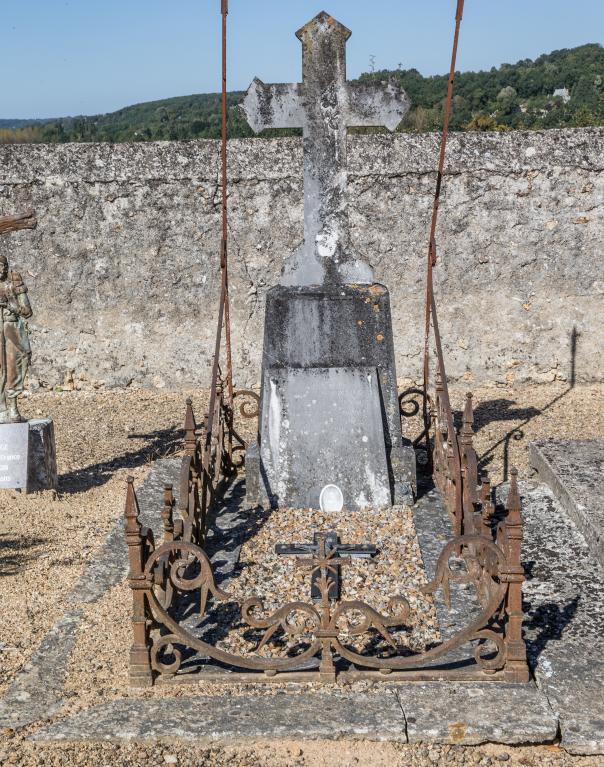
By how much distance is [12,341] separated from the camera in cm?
709

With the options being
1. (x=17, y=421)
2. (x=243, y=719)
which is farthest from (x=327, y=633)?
(x=17, y=421)

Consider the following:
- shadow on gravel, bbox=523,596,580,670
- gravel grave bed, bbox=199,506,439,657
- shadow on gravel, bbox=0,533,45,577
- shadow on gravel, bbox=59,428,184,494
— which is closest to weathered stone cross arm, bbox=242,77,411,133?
gravel grave bed, bbox=199,506,439,657

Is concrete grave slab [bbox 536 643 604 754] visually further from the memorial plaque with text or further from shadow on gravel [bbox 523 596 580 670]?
the memorial plaque with text

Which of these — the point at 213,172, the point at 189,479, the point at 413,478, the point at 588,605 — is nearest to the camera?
the point at 588,605

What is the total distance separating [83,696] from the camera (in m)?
4.19

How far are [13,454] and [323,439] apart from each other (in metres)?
2.36

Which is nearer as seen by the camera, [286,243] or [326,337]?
[326,337]

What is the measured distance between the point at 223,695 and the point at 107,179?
6586 mm

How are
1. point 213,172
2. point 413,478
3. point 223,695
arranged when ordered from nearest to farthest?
point 223,695 < point 413,478 < point 213,172

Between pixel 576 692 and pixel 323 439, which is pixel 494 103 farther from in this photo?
pixel 576 692

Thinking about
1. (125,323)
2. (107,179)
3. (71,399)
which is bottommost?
(71,399)

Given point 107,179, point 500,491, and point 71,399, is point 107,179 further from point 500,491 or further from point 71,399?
point 500,491

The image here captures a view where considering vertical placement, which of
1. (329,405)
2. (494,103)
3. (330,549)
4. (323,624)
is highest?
(494,103)

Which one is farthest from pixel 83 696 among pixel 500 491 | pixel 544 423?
pixel 544 423
